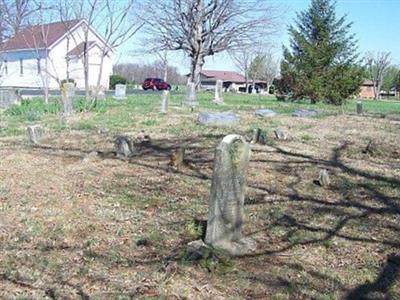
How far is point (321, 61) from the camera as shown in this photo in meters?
28.5

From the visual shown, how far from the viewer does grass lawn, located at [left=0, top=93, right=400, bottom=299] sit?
337cm

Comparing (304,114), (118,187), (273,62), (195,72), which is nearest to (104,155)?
(118,187)

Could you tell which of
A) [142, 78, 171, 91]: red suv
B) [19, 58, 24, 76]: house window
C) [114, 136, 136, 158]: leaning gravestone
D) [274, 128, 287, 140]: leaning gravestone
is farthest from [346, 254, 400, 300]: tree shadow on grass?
[142, 78, 171, 91]: red suv

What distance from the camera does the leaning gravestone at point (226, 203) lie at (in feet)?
12.9

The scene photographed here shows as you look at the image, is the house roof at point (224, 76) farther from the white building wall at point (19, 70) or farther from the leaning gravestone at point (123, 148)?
the leaning gravestone at point (123, 148)

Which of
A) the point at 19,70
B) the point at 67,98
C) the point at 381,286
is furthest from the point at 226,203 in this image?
the point at 19,70

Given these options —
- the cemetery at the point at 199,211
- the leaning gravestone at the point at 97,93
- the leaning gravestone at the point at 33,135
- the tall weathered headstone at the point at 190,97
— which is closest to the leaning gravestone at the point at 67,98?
the cemetery at the point at 199,211

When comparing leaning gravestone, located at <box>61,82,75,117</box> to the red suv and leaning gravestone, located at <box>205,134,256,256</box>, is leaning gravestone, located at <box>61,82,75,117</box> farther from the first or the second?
the red suv

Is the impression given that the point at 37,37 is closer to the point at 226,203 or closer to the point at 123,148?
the point at 123,148

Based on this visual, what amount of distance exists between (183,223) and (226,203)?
786 millimetres

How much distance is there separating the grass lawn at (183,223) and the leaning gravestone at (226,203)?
187 millimetres

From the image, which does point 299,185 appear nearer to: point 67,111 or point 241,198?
point 241,198

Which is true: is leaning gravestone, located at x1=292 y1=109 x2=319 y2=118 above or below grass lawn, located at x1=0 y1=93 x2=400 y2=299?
above

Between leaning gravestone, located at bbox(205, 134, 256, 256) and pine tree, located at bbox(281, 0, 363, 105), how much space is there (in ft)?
80.7
